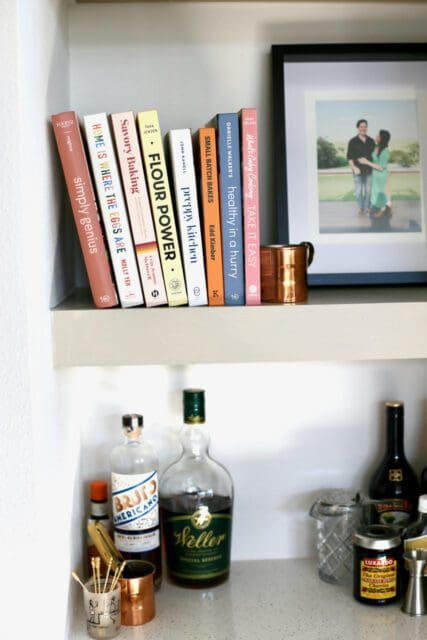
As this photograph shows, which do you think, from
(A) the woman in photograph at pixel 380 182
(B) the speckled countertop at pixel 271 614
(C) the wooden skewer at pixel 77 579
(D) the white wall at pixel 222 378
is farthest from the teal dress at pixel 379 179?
(C) the wooden skewer at pixel 77 579

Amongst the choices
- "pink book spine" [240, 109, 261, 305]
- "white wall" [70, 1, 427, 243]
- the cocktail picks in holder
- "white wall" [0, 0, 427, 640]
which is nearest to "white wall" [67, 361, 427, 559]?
"white wall" [0, 0, 427, 640]

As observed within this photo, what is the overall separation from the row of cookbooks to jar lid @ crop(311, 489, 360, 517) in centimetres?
44

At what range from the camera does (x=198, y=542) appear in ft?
4.68

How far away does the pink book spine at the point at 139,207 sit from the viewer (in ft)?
3.89

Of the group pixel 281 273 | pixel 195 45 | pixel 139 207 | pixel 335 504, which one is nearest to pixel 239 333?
pixel 281 273

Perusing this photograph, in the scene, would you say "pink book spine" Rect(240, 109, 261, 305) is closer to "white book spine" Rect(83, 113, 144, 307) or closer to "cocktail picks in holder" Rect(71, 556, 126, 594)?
"white book spine" Rect(83, 113, 144, 307)

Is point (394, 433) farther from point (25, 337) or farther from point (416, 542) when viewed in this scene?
point (25, 337)

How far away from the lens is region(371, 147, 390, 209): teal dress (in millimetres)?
1479

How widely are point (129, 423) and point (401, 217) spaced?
58cm

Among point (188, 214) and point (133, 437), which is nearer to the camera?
point (188, 214)

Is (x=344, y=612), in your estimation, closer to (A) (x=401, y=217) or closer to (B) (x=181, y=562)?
(B) (x=181, y=562)

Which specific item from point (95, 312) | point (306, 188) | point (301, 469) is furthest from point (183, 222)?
point (301, 469)

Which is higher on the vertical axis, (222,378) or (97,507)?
(222,378)

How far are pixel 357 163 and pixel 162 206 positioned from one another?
0.43 metres
